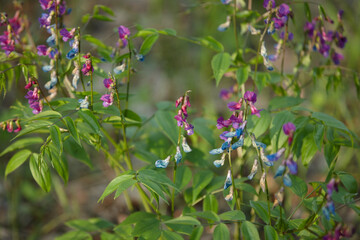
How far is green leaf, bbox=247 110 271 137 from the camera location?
5.98 feet

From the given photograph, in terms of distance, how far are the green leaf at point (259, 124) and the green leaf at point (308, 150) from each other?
209mm

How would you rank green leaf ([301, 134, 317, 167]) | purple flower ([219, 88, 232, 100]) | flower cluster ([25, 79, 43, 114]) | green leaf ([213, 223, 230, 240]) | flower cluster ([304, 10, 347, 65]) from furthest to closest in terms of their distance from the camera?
purple flower ([219, 88, 232, 100])
flower cluster ([304, 10, 347, 65])
green leaf ([301, 134, 317, 167])
flower cluster ([25, 79, 43, 114])
green leaf ([213, 223, 230, 240])

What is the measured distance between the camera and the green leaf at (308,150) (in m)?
1.81

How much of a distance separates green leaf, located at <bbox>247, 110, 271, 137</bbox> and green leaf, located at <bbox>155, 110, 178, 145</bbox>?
0.39 meters

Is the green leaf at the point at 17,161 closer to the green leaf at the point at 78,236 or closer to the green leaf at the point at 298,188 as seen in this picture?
the green leaf at the point at 78,236

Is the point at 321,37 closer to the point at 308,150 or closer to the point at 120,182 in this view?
the point at 308,150

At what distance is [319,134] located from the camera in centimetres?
174

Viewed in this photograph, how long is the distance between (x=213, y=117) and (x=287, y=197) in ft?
3.52

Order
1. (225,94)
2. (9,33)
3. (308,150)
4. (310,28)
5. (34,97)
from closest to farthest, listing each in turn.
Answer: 1. (34,97)
2. (308,150)
3. (9,33)
4. (310,28)
5. (225,94)

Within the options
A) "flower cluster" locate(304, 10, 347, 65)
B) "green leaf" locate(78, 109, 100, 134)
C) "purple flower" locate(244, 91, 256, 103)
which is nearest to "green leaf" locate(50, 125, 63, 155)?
"green leaf" locate(78, 109, 100, 134)

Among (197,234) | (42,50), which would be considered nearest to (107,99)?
(42,50)

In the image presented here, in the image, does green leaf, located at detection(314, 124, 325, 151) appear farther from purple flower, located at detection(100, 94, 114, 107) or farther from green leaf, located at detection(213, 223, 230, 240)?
purple flower, located at detection(100, 94, 114, 107)

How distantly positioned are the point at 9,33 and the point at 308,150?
5.40 ft

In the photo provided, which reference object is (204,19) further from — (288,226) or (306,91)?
(288,226)
